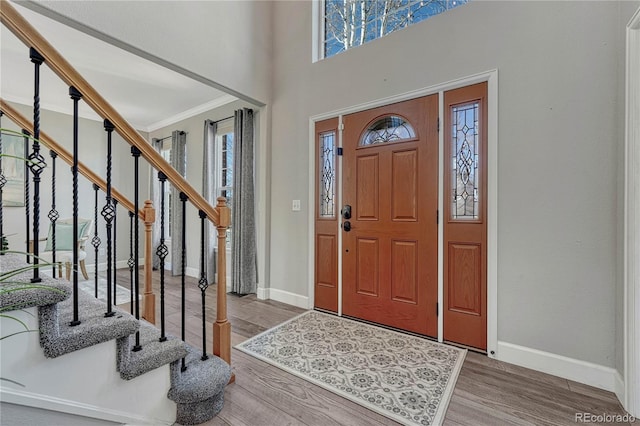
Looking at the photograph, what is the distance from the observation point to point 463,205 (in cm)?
226

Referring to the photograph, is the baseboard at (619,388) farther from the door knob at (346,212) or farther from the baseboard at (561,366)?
the door knob at (346,212)

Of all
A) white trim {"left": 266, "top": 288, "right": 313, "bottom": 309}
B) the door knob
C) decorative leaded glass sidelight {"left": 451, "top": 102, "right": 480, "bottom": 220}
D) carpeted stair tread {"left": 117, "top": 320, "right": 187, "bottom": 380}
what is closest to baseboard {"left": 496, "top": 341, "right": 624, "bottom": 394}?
decorative leaded glass sidelight {"left": 451, "top": 102, "right": 480, "bottom": 220}

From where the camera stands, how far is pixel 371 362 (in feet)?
6.53

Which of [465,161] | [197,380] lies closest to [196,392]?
[197,380]

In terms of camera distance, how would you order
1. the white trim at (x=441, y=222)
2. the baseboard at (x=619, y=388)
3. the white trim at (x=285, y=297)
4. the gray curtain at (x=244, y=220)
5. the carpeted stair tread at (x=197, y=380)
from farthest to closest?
1. the gray curtain at (x=244, y=220)
2. the white trim at (x=285, y=297)
3. the white trim at (x=441, y=222)
4. the baseboard at (x=619, y=388)
5. the carpeted stair tread at (x=197, y=380)

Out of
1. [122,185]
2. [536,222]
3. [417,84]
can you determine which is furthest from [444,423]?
[122,185]

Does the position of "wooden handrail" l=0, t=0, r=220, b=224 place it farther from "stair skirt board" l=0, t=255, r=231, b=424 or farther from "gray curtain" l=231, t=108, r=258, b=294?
"gray curtain" l=231, t=108, r=258, b=294

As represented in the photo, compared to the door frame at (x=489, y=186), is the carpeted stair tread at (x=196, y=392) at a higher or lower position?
lower

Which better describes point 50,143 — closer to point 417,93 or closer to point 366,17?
point 417,93

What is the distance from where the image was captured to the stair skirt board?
101 centimetres

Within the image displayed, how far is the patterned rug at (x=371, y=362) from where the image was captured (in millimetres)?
1591

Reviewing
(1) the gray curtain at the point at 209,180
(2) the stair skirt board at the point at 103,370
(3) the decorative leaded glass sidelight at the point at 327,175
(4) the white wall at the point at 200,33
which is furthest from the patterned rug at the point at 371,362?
(4) the white wall at the point at 200,33

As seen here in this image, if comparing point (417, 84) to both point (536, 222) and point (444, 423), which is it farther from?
point (444, 423)

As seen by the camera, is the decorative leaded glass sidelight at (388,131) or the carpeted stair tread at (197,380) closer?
the carpeted stair tread at (197,380)
